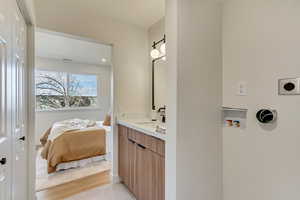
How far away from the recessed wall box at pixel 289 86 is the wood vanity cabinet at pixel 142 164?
96 centimetres

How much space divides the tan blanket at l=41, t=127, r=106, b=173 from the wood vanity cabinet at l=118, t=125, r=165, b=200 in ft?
3.12

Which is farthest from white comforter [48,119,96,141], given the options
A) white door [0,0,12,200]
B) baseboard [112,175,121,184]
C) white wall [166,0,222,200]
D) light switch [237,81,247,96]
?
light switch [237,81,247,96]

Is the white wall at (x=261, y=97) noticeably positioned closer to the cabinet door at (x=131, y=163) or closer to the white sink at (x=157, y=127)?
the white sink at (x=157, y=127)

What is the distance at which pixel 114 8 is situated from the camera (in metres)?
2.09

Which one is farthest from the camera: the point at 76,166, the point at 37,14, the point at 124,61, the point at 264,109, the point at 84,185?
the point at 76,166

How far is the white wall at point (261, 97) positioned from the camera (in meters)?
0.99

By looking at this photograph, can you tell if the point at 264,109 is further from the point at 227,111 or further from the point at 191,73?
the point at 191,73

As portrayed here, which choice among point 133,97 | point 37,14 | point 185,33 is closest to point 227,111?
point 185,33

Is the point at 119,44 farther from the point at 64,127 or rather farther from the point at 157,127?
the point at 64,127

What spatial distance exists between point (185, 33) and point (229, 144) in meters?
1.04

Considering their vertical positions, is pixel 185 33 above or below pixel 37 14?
below

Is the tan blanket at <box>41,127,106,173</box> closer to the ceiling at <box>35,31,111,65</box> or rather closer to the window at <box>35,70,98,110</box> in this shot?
the ceiling at <box>35,31,111,65</box>

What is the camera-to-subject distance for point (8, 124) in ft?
3.27

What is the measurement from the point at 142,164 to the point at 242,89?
1.26m
